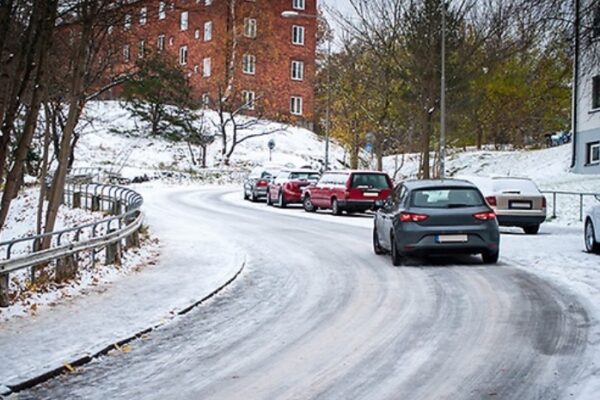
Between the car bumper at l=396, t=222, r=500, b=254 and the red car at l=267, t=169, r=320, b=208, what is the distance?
19.9 meters

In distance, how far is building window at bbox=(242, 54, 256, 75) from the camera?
227 feet

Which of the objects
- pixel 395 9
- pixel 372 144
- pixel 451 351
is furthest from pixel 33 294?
pixel 372 144

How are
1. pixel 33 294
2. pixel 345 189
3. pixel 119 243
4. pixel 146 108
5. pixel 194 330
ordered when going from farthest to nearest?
pixel 146 108 → pixel 345 189 → pixel 119 243 → pixel 33 294 → pixel 194 330

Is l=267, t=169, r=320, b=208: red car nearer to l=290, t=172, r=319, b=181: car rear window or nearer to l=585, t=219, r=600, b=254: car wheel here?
l=290, t=172, r=319, b=181: car rear window

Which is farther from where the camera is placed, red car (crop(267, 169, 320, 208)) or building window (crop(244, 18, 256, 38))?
building window (crop(244, 18, 256, 38))

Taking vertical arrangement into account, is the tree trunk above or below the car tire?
above

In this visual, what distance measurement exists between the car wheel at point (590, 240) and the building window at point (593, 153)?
21195 millimetres

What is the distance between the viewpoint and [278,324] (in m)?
9.48

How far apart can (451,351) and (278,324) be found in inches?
89.3

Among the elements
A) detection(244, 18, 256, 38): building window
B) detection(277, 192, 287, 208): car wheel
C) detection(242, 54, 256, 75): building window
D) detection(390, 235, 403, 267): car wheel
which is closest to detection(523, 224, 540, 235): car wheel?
detection(390, 235, 403, 267): car wheel

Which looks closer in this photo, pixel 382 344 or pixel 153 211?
pixel 382 344

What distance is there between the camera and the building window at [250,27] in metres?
66.6

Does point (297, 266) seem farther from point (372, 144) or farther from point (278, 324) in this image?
point (372, 144)

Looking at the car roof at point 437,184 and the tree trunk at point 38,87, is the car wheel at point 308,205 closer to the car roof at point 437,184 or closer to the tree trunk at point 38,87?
the car roof at point 437,184
